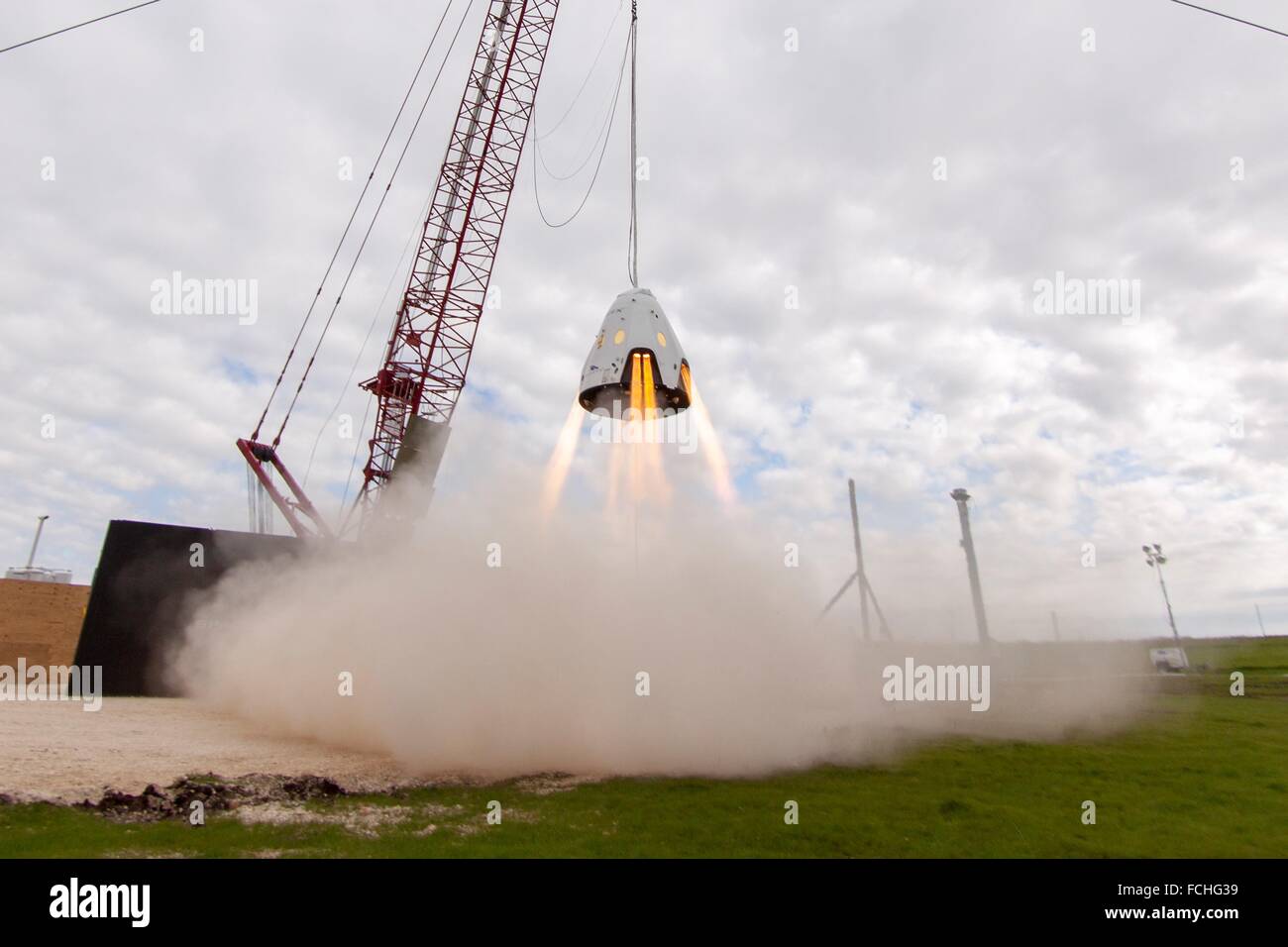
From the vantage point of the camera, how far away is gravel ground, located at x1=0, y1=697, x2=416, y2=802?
11922mm

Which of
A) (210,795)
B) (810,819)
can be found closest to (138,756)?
(210,795)

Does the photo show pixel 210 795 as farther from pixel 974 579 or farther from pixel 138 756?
pixel 974 579

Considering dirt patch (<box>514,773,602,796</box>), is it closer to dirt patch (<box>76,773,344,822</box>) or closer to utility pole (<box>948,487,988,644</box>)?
dirt patch (<box>76,773,344,822</box>)

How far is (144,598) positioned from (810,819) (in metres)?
33.4

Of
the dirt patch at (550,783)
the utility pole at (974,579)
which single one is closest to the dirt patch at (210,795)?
the dirt patch at (550,783)

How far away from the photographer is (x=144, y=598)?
31.5 meters

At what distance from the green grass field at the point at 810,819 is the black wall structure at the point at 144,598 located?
1005 inches

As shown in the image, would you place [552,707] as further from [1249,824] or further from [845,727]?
[1249,824]

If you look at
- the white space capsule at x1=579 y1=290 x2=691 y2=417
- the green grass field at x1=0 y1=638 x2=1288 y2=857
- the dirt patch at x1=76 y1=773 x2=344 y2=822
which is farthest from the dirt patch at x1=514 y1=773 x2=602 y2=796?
the white space capsule at x1=579 y1=290 x2=691 y2=417

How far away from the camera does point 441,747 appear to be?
15.2 m

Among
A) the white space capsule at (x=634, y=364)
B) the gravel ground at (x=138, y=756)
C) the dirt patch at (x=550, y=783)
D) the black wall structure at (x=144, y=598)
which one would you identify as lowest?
the dirt patch at (x=550, y=783)

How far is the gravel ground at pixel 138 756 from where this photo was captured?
39.1 feet

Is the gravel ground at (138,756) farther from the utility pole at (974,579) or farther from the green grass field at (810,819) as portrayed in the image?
the utility pole at (974,579)

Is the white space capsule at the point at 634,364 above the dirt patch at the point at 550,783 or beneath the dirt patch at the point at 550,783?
above
